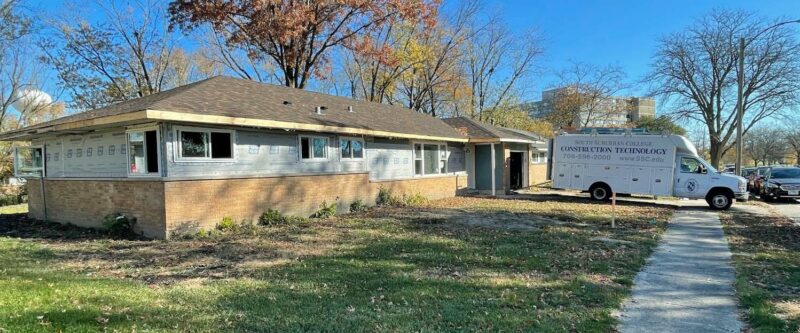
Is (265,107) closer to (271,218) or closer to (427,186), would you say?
(271,218)

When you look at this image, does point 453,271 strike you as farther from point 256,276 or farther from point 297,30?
point 297,30

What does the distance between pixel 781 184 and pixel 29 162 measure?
2911 cm

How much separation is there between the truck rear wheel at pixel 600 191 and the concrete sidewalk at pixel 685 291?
892 centimetres

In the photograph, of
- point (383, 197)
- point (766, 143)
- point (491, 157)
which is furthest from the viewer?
point (766, 143)

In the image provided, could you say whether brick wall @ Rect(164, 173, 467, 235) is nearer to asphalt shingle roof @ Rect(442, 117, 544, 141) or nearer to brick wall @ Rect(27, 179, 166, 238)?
brick wall @ Rect(27, 179, 166, 238)

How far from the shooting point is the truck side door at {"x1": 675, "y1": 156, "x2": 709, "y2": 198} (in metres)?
17.4

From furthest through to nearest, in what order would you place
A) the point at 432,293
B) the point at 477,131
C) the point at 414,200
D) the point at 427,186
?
the point at 477,131 → the point at 427,186 → the point at 414,200 → the point at 432,293

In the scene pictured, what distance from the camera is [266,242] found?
9.66 m

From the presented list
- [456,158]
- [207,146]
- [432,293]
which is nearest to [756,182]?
[456,158]

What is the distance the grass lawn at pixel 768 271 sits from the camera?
5116 millimetres

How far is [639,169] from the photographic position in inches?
723

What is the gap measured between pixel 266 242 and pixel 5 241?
19.3ft

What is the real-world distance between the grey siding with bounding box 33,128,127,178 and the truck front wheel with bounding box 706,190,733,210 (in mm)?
19207

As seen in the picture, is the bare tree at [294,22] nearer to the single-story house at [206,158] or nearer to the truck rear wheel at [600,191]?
the single-story house at [206,158]
